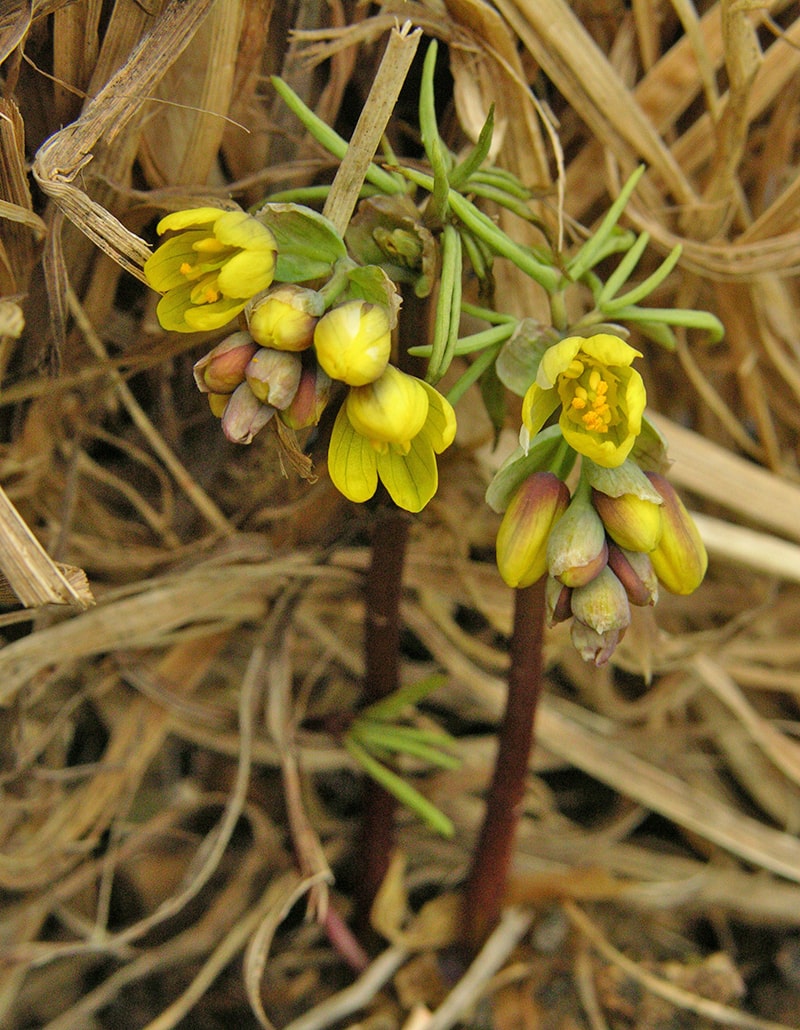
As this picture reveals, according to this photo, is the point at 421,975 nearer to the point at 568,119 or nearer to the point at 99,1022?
the point at 99,1022

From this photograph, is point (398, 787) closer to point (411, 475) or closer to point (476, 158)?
point (411, 475)

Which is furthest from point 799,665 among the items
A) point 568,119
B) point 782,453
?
point 568,119

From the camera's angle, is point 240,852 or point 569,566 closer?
point 569,566

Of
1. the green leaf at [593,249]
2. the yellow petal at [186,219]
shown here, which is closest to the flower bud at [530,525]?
the green leaf at [593,249]

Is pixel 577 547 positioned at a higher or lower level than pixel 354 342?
lower

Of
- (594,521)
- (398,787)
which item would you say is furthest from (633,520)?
(398,787)

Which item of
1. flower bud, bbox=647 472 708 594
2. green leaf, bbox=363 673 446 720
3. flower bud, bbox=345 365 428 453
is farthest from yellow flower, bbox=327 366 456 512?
green leaf, bbox=363 673 446 720
